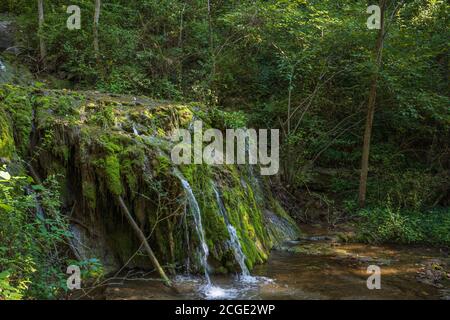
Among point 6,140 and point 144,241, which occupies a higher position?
point 6,140

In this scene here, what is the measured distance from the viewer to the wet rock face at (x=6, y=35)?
11977 millimetres

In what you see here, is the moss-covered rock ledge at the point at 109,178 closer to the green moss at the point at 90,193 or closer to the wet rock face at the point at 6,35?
the green moss at the point at 90,193

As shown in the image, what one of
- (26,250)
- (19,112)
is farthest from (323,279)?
(19,112)

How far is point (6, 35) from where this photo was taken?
12.2 meters

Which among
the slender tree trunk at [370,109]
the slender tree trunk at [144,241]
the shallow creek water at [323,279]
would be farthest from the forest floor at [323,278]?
the slender tree trunk at [370,109]

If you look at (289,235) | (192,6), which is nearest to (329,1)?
(192,6)

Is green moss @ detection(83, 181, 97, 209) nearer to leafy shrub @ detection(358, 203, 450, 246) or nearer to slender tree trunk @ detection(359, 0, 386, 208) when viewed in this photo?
leafy shrub @ detection(358, 203, 450, 246)

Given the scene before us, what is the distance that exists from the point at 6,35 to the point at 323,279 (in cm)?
1075

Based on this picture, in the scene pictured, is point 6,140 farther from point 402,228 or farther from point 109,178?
point 402,228

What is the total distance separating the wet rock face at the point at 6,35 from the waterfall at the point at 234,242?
8141 mm

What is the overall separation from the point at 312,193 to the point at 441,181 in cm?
342

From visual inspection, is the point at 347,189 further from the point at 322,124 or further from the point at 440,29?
the point at 440,29

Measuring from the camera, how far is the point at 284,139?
39.6 ft

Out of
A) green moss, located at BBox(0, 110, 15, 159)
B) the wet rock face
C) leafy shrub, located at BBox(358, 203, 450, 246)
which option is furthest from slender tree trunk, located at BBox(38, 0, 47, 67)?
leafy shrub, located at BBox(358, 203, 450, 246)
